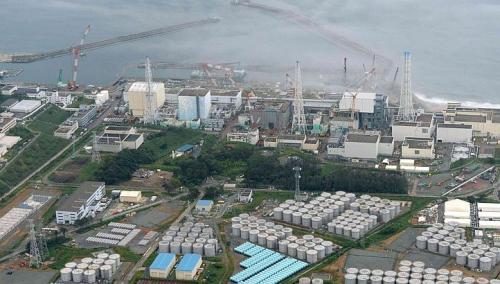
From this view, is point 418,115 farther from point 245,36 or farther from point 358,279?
point 245,36

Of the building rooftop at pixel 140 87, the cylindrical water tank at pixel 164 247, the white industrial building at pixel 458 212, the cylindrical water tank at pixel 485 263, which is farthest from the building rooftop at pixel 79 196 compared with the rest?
the cylindrical water tank at pixel 485 263

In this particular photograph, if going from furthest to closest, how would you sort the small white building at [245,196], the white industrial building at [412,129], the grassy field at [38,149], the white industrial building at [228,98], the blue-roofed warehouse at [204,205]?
the white industrial building at [228,98] → the white industrial building at [412,129] → the grassy field at [38,149] → the small white building at [245,196] → the blue-roofed warehouse at [204,205]

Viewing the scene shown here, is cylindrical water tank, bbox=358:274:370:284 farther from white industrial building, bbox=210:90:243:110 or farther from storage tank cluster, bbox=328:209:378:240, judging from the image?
white industrial building, bbox=210:90:243:110

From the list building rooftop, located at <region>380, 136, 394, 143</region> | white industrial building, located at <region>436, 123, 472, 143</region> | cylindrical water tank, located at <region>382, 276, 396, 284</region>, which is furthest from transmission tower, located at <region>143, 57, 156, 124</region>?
cylindrical water tank, located at <region>382, 276, 396, 284</region>

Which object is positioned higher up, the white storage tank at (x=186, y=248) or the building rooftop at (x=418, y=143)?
the building rooftop at (x=418, y=143)

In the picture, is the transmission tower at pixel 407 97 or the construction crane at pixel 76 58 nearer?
the transmission tower at pixel 407 97

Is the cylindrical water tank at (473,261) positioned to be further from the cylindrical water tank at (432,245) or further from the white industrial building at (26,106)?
the white industrial building at (26,106)

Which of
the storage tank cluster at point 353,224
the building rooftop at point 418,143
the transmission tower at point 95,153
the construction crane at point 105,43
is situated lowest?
the storage tank cluster at point 353,224

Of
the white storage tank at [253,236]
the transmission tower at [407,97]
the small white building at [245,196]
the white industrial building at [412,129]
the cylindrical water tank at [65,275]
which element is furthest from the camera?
the transmission tower at [407,97]

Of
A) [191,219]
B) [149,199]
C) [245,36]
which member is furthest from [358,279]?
[245,36]
